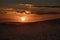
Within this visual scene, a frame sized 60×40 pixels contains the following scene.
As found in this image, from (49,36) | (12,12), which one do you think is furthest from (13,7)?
(49,36)

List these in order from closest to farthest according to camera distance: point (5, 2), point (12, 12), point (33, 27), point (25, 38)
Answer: point (25, 38) < point (33, 27) < point (12, 12) < point (5, 2)

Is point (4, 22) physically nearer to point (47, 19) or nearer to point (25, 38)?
point (25, 38)

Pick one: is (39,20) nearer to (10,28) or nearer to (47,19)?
(47,19)

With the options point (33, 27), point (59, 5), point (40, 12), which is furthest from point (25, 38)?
point (59, 5)

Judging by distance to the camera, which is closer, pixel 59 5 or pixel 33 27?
pixel 33 27

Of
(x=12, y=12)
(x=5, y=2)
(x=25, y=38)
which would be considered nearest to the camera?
(x=25, y=38)

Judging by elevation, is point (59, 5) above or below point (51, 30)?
above
